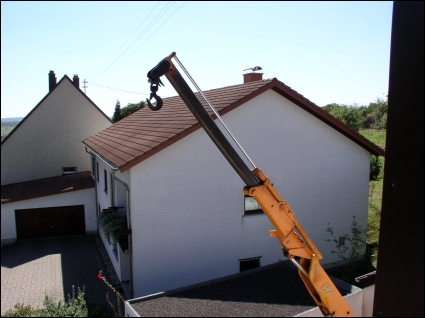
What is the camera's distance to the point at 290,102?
10.0 m

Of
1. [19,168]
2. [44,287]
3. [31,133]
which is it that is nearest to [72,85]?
[31,133]

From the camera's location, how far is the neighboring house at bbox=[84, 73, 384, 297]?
8742mm

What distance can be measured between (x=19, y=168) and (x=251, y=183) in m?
13.5

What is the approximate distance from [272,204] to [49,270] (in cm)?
985

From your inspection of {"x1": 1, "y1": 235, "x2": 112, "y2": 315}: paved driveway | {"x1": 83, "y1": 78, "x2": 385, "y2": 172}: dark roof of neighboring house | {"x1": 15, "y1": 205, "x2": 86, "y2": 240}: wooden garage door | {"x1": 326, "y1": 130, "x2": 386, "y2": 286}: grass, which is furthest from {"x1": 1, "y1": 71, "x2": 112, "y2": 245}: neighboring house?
{"x1": 326, "y1": 130, "x2": 386, "y2": 286}: grass

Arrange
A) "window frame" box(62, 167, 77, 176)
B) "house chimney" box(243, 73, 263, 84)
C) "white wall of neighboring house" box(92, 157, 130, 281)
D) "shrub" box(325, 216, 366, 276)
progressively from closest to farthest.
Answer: "white wall of neighboring house" box(92, 157, 130, 281), "shrub" box(325, 216, 366, 276), "house chimney" box(243, 73, 263, 84), "window frame" box(62, 167, 77, 176)

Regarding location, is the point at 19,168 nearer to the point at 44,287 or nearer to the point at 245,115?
the point at 44,287

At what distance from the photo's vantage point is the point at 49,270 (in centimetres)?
1159

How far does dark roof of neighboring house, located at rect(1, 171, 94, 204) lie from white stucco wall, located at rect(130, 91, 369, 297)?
24.0 ft

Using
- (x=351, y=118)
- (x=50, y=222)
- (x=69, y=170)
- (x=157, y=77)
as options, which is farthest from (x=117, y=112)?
(x=157, y=77)

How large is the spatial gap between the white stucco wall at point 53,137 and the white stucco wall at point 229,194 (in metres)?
8.27

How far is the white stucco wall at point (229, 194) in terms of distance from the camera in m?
8.77

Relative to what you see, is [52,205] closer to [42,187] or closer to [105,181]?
[42,187]

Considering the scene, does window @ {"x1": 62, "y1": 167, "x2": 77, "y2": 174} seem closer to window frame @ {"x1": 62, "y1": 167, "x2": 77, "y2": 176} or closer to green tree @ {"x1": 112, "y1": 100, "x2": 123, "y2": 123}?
window frame @ {"x1": 62, "y1": 167, "x2": 77, "y2": 176}
